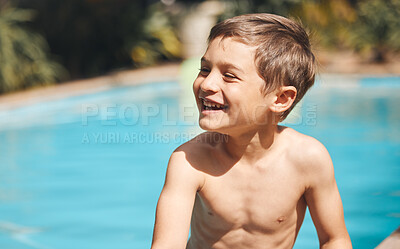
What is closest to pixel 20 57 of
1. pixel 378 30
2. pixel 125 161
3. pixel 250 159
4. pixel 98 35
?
pixel 98 35

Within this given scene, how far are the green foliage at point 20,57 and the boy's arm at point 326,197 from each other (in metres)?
9.32

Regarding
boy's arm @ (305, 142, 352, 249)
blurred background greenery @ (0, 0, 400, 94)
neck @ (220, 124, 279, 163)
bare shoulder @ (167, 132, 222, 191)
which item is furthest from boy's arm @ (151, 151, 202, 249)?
blurred background greenery @ (0, 0, 400, 94)

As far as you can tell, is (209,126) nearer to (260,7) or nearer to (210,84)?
(210,84)

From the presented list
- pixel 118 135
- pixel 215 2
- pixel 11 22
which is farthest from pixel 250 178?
pixel 215 2

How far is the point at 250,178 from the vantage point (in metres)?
2.14

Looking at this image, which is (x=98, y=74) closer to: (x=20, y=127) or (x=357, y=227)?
(x=20, y=127)

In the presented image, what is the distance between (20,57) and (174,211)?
10.2 m

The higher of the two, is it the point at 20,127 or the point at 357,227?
the point at 20,127

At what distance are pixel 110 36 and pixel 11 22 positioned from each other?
3.07 meters

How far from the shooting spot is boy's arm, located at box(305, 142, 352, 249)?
6.86 feet

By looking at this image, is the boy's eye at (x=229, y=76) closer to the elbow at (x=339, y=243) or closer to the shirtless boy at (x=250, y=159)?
the shirtless boy at (x=250, y=159)

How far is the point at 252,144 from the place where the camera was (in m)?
2.13

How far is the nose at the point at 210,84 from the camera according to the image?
6.30ft

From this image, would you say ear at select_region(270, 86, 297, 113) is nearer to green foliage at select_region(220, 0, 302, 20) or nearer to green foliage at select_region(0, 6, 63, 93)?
green foliage at select_region(0, 6, 63, 93)
